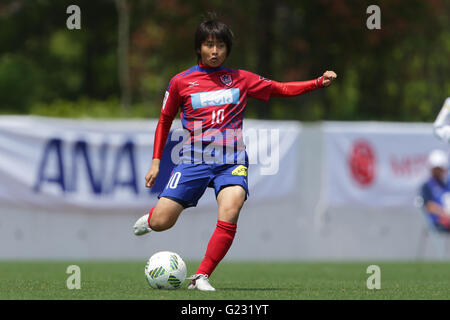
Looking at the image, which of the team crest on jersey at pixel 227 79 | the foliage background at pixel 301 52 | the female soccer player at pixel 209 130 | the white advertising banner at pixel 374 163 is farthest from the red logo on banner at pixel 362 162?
the team crest on jersey at pixel 227 79

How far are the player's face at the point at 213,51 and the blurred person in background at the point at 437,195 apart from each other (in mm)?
8515

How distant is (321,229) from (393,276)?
5365 millimetres

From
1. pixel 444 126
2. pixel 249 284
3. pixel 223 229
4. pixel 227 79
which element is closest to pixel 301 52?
pixel 444 126

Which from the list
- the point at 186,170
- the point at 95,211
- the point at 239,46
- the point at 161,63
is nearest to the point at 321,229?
the point at 95,211

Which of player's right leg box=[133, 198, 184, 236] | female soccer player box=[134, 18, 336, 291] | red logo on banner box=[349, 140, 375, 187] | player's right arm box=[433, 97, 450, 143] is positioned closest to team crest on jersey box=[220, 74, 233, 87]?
female soccer player box=[134, 18, 336, 291]

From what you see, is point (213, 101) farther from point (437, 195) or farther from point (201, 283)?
point (437, 195)

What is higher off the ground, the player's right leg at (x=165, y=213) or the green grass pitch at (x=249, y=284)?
the player's right leg at (x=165, y=213)

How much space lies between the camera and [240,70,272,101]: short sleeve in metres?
7.79

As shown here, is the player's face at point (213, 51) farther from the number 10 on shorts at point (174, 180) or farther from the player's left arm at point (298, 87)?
the number 10 on shorts at point (174, 180)

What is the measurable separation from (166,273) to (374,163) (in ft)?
28.9

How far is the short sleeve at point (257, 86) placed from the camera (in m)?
7.79

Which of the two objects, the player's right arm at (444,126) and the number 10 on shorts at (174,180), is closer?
the number 10 on shorts at (174,180)

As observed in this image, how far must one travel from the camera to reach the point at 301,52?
21094 mm

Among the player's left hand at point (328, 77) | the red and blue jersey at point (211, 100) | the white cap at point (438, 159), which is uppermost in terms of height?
the player's left hand at point (328, 77)
